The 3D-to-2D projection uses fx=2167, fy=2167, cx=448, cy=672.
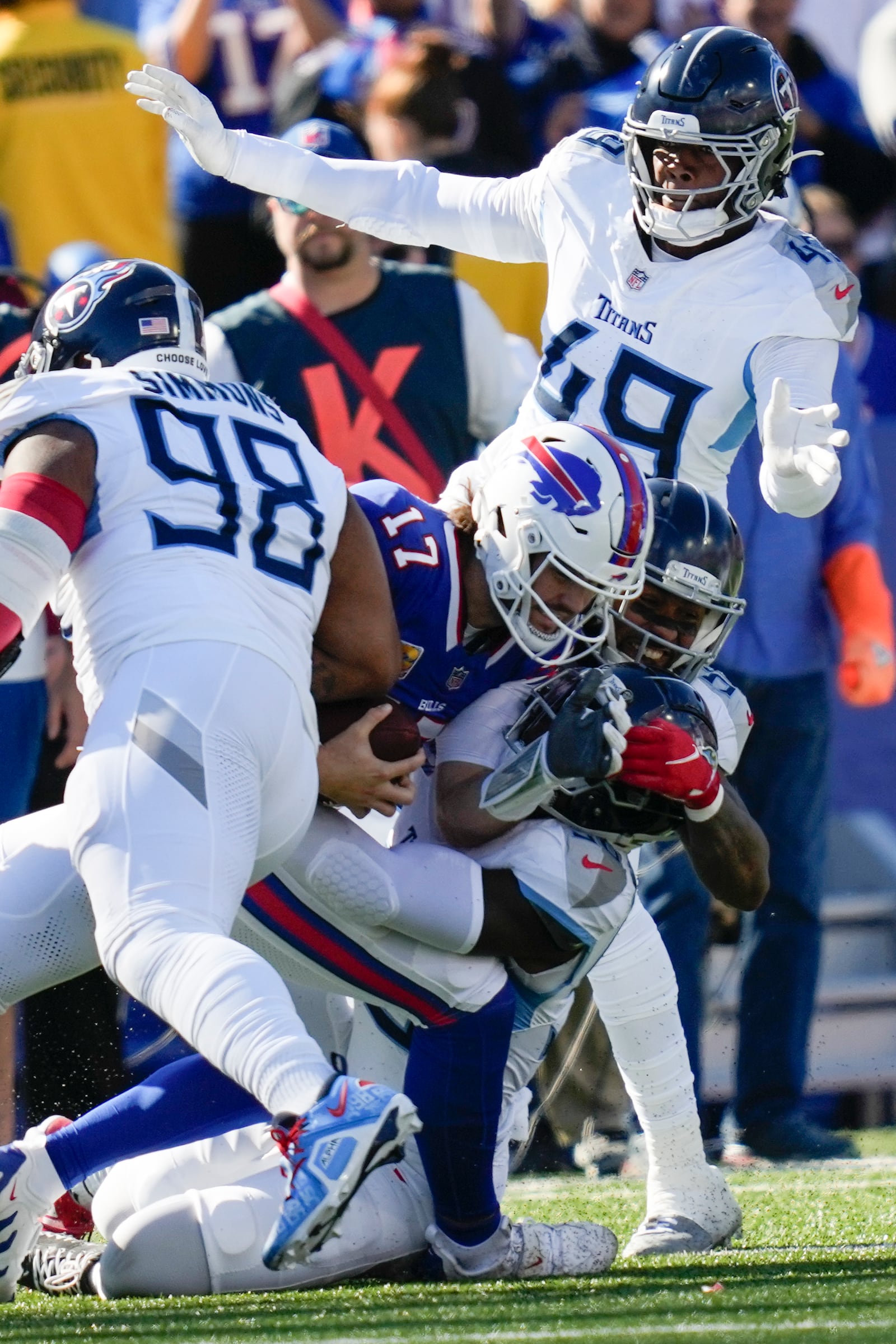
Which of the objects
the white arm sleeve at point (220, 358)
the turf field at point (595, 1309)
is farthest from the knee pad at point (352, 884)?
the white arm sleeve at point (220, 358)

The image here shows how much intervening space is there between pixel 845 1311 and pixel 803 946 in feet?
8.48

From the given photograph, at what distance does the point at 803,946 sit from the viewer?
561cm

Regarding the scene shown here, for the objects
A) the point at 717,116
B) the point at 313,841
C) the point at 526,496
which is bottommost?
the point at 313,841

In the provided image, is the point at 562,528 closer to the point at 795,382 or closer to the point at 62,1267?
the point at 795,382

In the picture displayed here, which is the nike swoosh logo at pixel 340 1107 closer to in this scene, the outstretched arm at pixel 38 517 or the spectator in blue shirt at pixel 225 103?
the outstretched arm at pixel 38 517

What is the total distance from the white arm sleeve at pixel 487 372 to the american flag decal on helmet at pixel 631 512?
193 cm

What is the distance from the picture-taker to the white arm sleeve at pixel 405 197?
4578 mm

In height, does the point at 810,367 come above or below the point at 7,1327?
above

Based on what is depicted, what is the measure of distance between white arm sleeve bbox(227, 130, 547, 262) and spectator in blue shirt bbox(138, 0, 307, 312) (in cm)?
198

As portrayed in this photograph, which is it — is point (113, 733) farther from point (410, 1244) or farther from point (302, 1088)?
point (410, 1244)

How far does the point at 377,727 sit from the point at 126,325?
81 centimetres

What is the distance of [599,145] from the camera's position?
4.55 metres

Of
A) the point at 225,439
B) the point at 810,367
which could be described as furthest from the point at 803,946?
the point at 225,439

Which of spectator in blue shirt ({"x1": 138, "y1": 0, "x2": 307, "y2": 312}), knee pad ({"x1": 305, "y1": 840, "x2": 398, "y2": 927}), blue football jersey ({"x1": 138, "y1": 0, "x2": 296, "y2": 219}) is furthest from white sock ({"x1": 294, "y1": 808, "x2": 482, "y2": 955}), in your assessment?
blue football jersey ({"x1": 138, "y1": 0, "x2": 296, "y2": 219})
